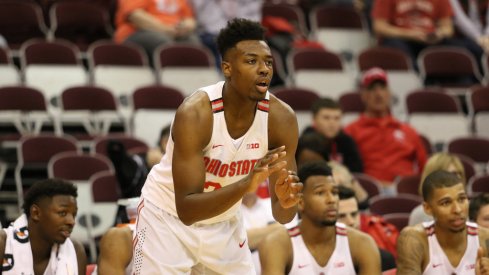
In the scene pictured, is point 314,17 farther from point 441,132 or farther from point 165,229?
point 165,229

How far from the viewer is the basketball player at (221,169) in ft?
13.1

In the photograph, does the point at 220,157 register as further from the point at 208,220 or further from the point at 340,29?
the point at 340,29

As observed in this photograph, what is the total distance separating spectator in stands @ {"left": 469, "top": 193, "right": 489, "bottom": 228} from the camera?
602 cm

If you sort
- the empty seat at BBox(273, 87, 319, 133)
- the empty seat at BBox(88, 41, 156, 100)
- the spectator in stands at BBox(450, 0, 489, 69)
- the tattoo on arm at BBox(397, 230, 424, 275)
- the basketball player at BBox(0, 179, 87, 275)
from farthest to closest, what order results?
the spectator in stands at BBox(450, 0, 489, 69)
the empty seat at BBox(88, 41, 156, 100)
the empty seat at BBox(273, 87, 319, 133)
the tattoo on arm at BBox(397, 230, 424, 275)
the basketball player at BBox(0, 179, 87, 275)

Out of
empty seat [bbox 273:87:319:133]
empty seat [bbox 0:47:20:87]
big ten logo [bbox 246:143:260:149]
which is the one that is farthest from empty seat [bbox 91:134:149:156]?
big ten logo [bbox 246:143:260:149]

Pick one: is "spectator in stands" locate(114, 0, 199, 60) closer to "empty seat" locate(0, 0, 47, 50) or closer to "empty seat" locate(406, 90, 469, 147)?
"empty seat" locate(0, 0, 47, 50)

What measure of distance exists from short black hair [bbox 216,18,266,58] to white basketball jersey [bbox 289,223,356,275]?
5.62ft

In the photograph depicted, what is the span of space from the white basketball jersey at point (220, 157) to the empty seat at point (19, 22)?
5.60 metres

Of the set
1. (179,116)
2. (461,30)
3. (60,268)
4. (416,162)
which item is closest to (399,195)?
(416,162)

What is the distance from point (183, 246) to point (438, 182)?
187cm

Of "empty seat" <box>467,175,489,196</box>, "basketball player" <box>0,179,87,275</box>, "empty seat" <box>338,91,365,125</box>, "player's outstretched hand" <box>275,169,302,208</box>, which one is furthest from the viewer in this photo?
"empty seat" <box>338,91,365,125</box>

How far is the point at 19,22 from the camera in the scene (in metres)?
9.62

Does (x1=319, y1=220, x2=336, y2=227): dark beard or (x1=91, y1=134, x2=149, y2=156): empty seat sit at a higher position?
(x1=91, y1=134, x2=149, y2=156): empty seat

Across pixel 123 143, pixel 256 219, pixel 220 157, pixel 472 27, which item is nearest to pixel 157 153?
pixel 123 143
